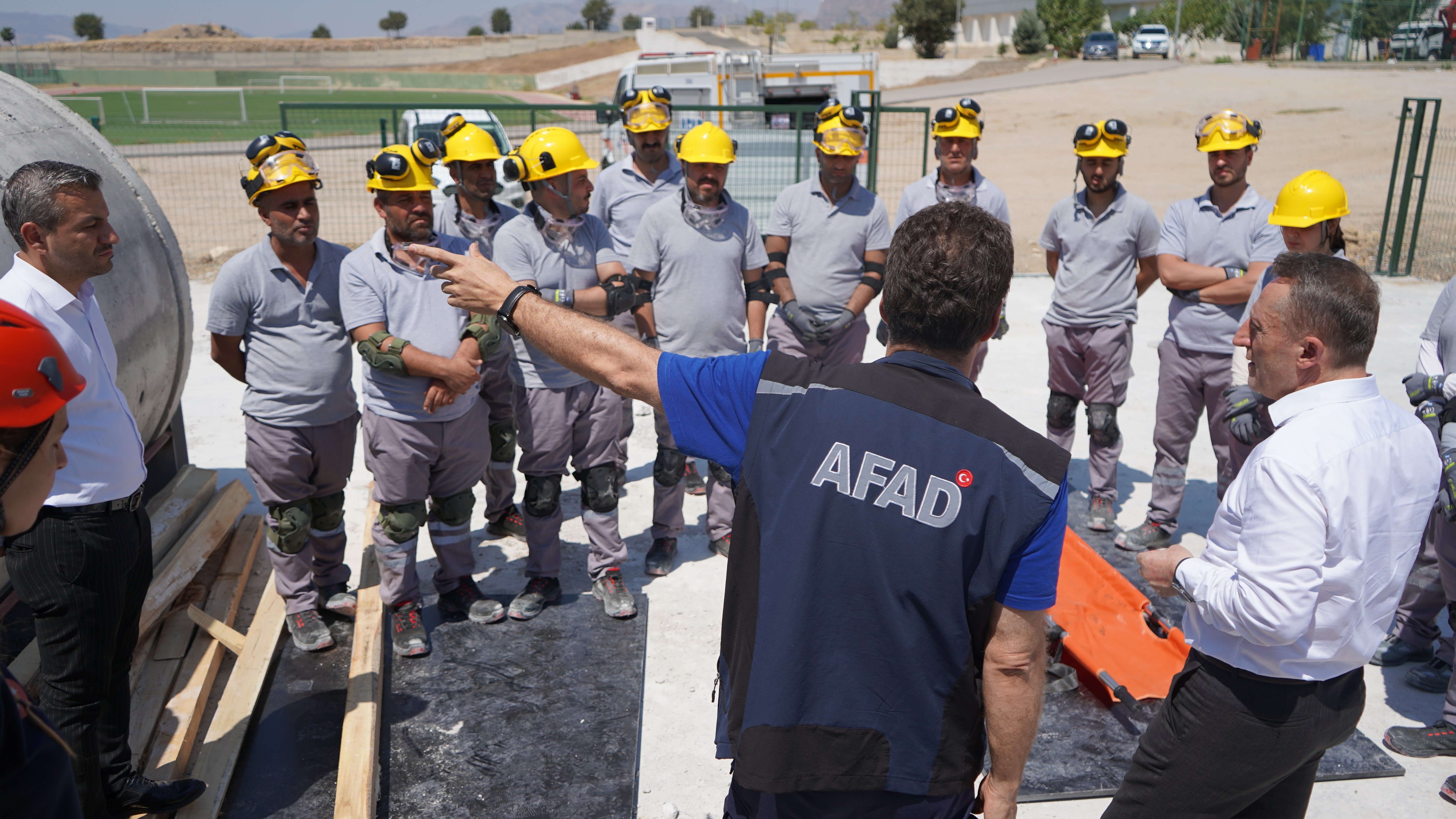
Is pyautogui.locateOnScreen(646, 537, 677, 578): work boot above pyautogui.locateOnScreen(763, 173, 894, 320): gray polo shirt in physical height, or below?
below

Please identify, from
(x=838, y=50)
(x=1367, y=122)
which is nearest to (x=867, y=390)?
(x=1367, y=122)

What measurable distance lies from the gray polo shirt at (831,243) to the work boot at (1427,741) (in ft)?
11.3

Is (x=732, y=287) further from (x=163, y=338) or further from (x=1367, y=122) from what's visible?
(x=1367, y=122)

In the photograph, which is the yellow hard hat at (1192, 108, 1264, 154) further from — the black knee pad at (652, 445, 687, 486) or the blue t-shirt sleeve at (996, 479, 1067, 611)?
the blue t-shirt sleeve at (996, 479, 1067, 611)

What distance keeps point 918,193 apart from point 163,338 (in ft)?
15.0

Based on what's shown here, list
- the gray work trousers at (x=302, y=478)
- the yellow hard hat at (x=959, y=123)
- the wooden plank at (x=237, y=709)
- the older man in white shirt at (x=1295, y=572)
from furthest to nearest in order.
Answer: the yellow hard hat at (x=959, y=123) → the gray work trousers at (x=302, y=478) → the wooden plank at (x=237, y=709) → the older man in white shirt at (x=1295, y=572)

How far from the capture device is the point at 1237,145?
5383 millimetres

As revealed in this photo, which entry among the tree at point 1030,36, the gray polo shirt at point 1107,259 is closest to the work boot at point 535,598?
the gray polo shirt at point 1107,259

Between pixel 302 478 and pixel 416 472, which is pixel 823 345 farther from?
pixel 302 478

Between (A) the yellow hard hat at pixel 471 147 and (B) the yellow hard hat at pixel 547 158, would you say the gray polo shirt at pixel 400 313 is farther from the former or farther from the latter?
(A) the yellow hard hat at pixel 471 147

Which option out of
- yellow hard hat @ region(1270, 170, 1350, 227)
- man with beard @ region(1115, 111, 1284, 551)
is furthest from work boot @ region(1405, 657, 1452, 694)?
yellow hard hat @ region(1270, 170, 1350, 227)

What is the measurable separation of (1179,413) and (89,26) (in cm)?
10526

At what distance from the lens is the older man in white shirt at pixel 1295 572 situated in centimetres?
236

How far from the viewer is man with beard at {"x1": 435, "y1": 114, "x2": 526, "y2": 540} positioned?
5.43 m
